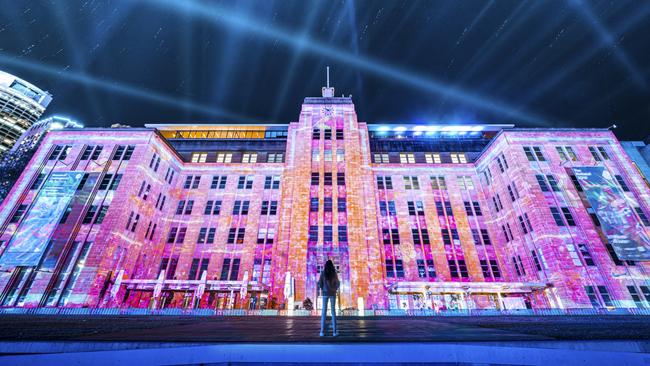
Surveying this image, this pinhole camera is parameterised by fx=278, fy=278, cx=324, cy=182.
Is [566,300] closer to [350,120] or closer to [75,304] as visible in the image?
[350,120]

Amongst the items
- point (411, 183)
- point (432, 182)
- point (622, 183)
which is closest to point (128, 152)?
point (411, 183)

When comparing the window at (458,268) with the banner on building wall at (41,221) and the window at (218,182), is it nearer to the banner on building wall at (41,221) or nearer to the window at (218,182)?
the window at (218,182)

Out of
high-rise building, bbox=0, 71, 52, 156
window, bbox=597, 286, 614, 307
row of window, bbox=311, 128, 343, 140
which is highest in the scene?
high-rise building, bbox=0, 71, 52, 156

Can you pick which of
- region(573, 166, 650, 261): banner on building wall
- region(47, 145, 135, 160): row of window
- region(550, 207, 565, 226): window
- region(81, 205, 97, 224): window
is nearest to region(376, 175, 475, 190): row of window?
region(550, 207, 565, 226): window

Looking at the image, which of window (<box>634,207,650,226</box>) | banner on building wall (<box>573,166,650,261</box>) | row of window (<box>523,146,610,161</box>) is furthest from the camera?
row of window (<box>523,146,610,161</box>)

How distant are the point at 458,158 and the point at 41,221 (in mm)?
52630

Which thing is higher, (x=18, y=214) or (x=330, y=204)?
(x=330, y=204)

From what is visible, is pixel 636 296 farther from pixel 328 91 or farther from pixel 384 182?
pixel 328 91

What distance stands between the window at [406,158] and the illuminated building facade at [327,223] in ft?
0.51

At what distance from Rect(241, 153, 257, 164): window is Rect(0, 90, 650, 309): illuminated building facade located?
13.4 inches

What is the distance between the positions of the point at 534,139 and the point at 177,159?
47446 millimetres

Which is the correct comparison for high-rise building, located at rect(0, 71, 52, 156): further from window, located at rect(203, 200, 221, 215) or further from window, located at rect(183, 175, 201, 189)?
window, located at rect(203, 200, 221, 215)

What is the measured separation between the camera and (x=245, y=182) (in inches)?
1570

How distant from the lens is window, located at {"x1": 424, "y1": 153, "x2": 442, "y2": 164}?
4244 centimetres
